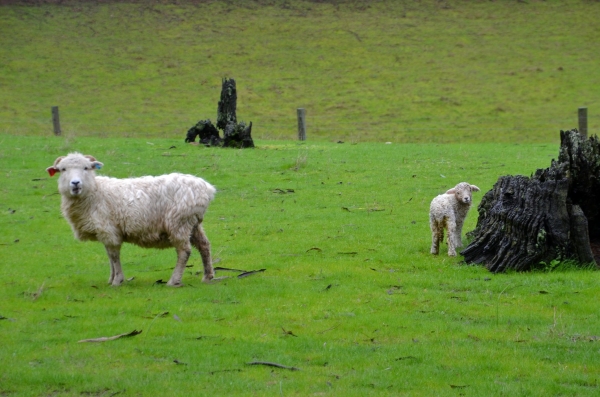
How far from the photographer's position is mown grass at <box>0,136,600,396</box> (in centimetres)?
740

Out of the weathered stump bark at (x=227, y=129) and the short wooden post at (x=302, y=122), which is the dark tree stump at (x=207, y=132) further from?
the short wooden post at (x=302, y=122)

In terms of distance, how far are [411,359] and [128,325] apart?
11.2 feet

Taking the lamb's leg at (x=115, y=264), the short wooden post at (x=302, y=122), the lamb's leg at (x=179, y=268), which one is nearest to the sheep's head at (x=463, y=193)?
the lamb's leg at (x=179, y=268)

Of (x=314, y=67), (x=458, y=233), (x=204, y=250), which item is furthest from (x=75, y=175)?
Answer: (x=314, y=67)

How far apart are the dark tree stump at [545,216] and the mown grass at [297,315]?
43cm

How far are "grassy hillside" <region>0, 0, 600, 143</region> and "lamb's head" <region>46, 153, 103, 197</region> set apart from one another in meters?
27.2

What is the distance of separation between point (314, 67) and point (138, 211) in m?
49.3

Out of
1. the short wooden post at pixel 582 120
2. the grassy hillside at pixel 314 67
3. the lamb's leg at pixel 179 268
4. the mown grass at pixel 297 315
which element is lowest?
the mown grass at pixel 297 315

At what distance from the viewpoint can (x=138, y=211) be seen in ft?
36.8

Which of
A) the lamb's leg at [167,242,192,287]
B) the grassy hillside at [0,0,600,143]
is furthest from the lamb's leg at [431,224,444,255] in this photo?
the grassy hillside at [0,0,600,143]

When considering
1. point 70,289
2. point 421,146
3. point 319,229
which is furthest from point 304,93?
point 70,289

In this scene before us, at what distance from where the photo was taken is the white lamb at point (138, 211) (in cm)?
1115

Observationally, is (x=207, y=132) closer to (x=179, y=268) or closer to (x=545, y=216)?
(x=179, y=268)

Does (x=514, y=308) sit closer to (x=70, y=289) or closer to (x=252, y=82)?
(x=70, y=289)
